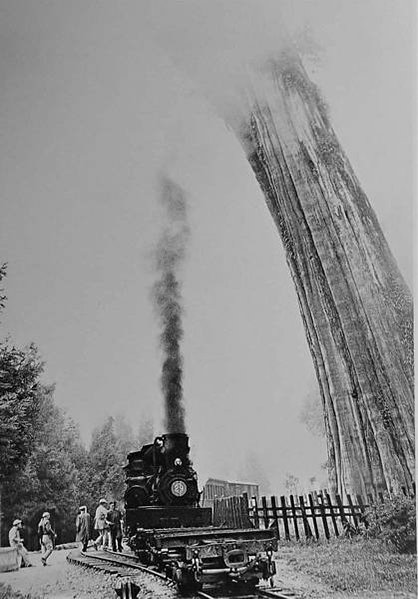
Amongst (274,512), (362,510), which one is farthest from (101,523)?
(362,510)

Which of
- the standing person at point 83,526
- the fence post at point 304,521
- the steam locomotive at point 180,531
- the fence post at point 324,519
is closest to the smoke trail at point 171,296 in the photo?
the steam locomotive at point 180,531

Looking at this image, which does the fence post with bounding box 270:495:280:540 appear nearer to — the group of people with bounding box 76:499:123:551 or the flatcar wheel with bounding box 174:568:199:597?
the flatcar wheel with bounding box 174:568:199:597

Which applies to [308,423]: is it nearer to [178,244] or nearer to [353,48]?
[178,244]

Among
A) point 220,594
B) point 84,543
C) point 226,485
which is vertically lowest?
point 220,594

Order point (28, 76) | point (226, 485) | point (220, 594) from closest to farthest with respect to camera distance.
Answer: point (220, 594) < point (226, 485) < point (28, 76)

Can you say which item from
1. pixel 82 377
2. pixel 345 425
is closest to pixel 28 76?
pixel 82 377

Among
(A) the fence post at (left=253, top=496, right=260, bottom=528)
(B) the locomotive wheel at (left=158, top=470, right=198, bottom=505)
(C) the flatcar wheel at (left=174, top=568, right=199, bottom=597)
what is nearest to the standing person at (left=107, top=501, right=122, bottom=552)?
(B) the locomotive wheel at (left=158, top=470, right=198, bottom=505)

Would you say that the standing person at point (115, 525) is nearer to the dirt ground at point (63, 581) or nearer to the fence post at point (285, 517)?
the dirt ground at point (63, 581)

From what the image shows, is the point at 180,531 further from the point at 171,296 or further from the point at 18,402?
the point at 171,296
